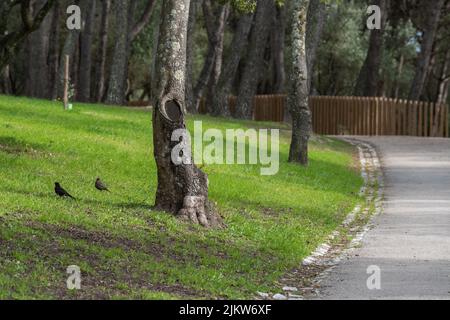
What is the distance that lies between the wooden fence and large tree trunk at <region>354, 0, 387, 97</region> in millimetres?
2579

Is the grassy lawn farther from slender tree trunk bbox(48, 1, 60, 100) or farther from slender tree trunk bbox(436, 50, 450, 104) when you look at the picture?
slender tree trunk bbox(436, 50, 450, 104)

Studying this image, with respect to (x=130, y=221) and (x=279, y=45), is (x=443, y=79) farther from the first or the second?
(x=130, y=221)

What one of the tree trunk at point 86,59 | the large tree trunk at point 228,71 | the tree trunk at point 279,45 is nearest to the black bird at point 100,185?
the large tree trunk at point 228,71

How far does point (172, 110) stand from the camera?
15.8 m

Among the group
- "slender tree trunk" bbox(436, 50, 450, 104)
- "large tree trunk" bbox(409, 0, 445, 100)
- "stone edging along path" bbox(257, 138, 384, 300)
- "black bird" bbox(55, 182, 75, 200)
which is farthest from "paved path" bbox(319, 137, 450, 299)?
"slender tree trunk" bbox(436, 50, 450, 104)

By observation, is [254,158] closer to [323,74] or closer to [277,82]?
[277,82]

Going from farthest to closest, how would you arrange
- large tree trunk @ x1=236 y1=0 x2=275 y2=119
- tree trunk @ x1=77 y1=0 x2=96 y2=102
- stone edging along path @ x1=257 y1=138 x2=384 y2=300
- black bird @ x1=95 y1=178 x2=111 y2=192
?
tree trunk @ x1=77 y1=0 x2=96 y2=102 < large tree trunk @ x1=236 y1=0 x2=275 y2=119 < black bird @ x1=95 y1=178 x2=111 y2=192 < stone edging along path @ x1=257 y1=138 x2=384 y2=300

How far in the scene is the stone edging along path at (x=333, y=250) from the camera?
40.6 ft

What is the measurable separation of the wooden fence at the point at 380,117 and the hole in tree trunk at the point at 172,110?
2985 centimetres

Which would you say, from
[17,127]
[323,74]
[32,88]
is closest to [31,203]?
[17,127]

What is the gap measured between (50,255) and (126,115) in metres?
19.0

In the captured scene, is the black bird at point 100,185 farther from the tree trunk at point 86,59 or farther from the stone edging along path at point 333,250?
the tree trunk at point 86,59

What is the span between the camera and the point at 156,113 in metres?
15.7

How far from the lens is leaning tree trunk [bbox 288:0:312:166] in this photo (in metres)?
25.6
